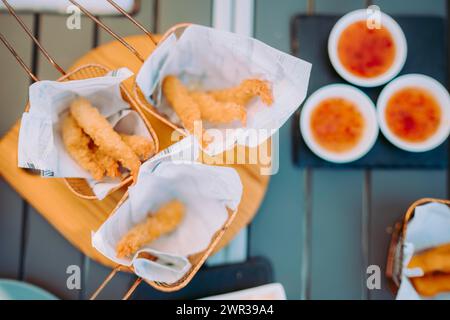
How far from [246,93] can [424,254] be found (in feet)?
1.26

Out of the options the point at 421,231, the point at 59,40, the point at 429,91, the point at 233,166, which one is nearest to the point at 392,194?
the point at 421,231

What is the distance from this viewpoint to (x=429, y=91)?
2.23 feet

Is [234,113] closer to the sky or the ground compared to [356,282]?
closer to the sky

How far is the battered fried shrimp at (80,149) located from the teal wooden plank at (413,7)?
527 mm

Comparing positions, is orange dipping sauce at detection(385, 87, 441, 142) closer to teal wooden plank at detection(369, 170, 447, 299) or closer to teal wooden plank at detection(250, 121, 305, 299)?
teal wooden plank at detection(369, 170, 447, 299)

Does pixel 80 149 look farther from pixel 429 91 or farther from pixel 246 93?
pixel 429 91

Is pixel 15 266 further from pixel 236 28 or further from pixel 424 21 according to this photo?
pixel 424 21

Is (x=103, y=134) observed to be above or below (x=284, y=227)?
above

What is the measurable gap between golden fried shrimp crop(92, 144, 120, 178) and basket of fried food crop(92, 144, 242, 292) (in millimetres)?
32

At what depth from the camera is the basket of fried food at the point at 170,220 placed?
0.54 metres

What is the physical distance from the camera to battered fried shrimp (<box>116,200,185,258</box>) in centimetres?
55

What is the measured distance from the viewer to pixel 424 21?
A: 0.69 metres

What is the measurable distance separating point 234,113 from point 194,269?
0.22 meters
